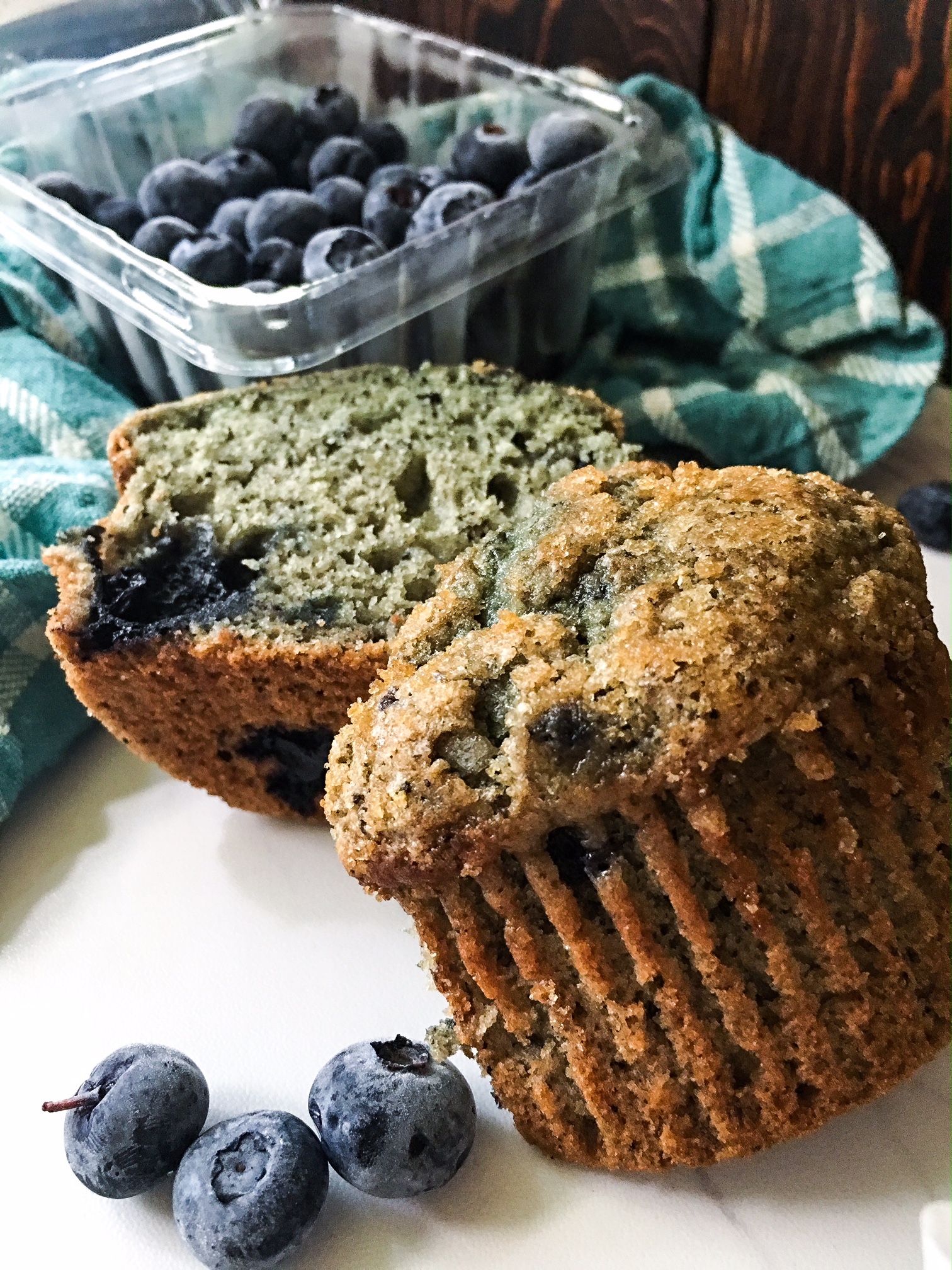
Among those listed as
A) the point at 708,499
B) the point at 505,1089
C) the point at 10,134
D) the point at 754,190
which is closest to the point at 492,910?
the point at 505,1089

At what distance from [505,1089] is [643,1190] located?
191mm

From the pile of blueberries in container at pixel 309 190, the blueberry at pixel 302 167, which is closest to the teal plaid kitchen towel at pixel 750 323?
the pile of blueberries in container at pixel 309 190

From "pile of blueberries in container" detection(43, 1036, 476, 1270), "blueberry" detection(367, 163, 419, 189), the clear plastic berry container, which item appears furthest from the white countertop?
"blueberry" detection(367, 163, 419, 189)

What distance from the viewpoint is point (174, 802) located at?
70.7 inches

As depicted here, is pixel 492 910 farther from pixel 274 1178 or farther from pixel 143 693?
pixel 143 693

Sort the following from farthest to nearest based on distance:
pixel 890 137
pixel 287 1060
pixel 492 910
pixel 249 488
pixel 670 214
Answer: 1. pixel 670 214
2. pixel 890 137
3. pixel 249 488
4. pixel 287 1060
5. pixel 492 910

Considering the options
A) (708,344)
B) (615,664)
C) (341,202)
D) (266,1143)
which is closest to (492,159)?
(341,202)

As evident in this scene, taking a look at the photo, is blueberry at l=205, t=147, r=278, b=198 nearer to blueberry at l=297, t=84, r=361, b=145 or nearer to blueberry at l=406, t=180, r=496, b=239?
blueberry at l=297, t=84, r=361, b=145

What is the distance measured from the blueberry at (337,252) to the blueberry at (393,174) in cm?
24

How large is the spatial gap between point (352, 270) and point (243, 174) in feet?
1.80

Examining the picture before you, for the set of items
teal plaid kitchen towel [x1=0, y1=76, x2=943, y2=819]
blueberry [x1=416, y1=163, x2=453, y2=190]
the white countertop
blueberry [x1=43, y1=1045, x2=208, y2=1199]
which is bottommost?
the white countertop

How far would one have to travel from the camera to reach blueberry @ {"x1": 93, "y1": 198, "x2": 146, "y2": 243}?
2.21 meters

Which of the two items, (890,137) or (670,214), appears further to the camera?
(670,214)

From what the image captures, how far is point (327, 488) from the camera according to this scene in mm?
1696
